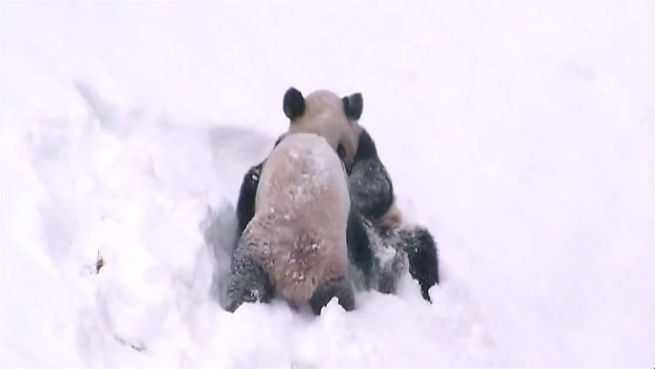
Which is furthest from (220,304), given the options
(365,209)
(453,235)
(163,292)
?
(453,235)

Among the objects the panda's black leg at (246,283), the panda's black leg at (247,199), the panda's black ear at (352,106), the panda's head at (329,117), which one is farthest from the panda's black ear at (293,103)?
the panda's black leg at (246,283)

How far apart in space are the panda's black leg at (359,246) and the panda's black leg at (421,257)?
43 cm

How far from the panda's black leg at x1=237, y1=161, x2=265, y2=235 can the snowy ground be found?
15 centimetres

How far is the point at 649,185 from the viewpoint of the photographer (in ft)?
27.6

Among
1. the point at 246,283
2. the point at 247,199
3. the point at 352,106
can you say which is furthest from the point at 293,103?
the point at 246,283

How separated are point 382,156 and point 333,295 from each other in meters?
3.01

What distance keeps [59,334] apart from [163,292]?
59 cm

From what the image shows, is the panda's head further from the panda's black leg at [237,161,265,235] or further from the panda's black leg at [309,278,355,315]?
the panda's black leg at [309,278,355,315]

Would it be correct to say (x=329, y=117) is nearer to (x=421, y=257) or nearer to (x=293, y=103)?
(x=293, y=103)

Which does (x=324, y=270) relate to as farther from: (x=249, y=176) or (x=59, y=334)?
(x=59, y=334)

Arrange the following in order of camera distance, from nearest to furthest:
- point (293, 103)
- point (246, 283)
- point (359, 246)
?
point (246, 283) < point (359, 246) < point (293, 103)

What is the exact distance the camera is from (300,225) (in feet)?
17.6

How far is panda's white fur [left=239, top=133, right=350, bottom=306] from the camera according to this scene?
5344 millimetres

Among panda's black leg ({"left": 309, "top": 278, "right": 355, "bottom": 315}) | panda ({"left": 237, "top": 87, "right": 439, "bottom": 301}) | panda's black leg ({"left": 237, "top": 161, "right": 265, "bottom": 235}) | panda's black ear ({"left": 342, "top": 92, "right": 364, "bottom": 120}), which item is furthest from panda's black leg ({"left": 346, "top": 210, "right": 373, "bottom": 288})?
panda's black ear ({"left": 342, "top": 92, "right": 364, "bottom": 120})
